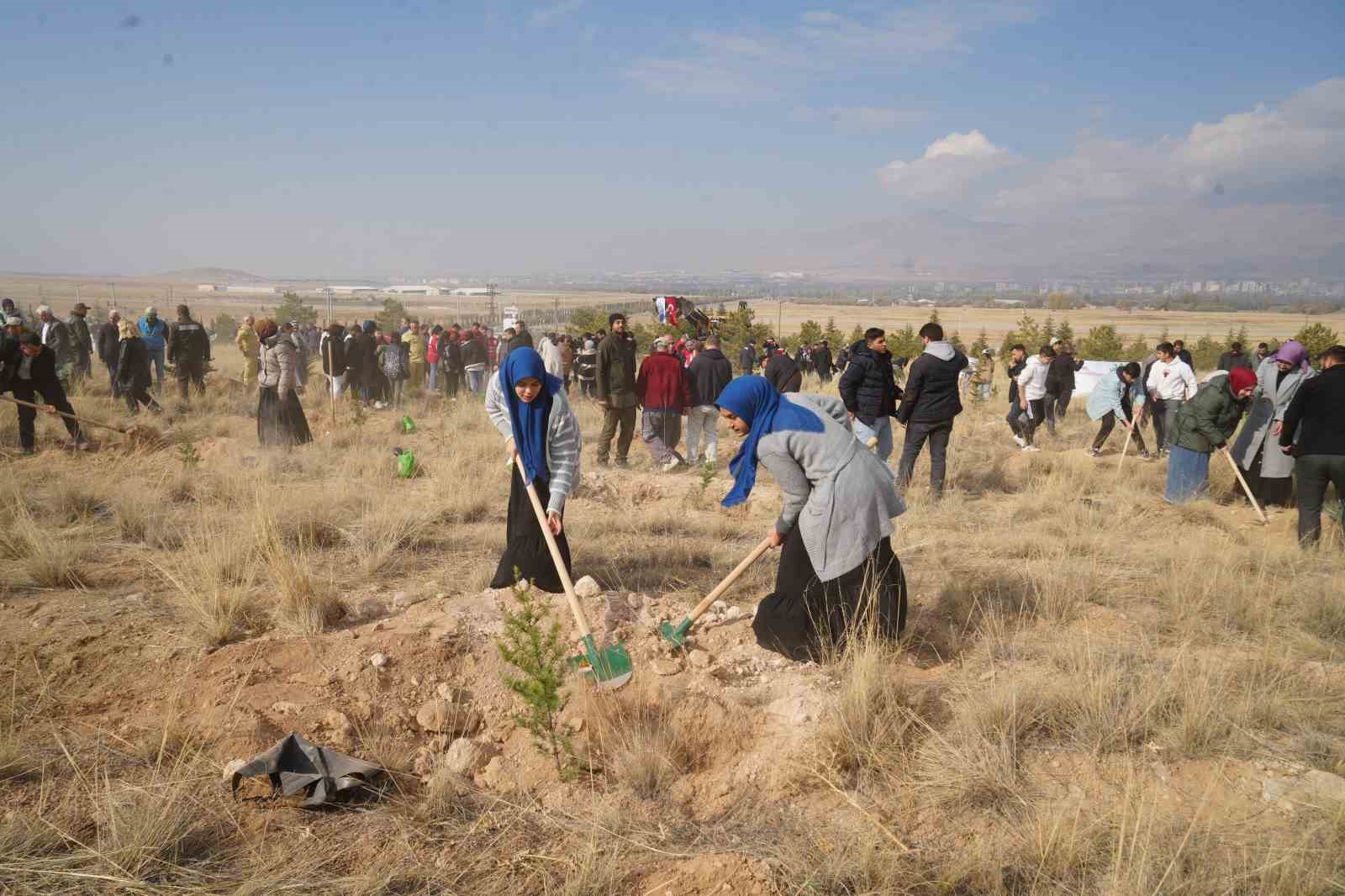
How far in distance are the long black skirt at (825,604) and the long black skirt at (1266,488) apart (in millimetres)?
5451

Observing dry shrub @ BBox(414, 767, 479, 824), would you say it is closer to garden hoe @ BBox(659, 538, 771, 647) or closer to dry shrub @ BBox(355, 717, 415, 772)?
dry shrub @ BBox(355, 717, 415, 772)

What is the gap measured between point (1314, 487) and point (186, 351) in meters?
14.2

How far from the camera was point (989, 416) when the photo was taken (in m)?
15.2

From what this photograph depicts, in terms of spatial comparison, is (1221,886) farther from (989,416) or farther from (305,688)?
(989,416)

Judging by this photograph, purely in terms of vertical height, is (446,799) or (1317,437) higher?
(1317,437)

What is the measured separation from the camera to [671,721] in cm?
382

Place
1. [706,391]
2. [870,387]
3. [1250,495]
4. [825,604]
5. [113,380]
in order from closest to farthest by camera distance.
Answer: [825,604], [1250,495], [870,387], [706,391], [113,380]

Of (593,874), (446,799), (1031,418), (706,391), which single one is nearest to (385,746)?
(446,799)

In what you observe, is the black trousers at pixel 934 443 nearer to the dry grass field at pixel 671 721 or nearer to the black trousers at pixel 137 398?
the dry grass field at pixel 671 721

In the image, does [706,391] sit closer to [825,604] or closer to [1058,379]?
[825,604]

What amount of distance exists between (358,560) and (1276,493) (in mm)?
8090

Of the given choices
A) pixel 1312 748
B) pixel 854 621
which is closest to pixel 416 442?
pixel 854 621

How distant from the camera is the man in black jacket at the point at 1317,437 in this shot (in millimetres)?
5879

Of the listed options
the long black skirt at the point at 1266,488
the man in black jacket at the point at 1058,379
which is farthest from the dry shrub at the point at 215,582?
the man in black jacket at the point at 1058,379
